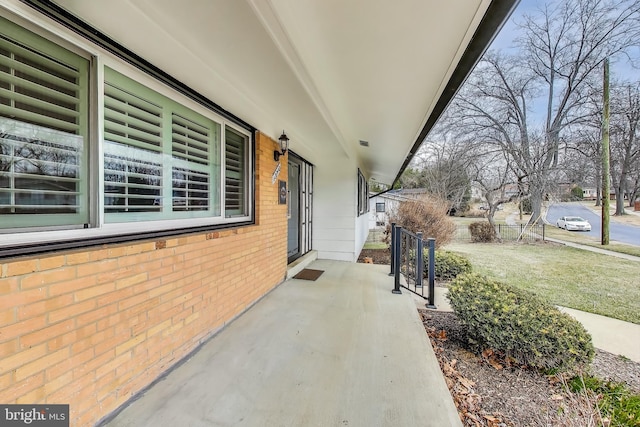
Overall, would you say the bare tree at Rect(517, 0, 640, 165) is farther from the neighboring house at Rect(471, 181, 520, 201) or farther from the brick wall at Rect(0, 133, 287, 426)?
the brick wall at Rect(0, 133, 287, 426)

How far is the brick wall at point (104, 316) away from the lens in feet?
4.23

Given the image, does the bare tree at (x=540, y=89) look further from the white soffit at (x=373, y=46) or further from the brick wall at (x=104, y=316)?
the brick wall at (x=104, y=316)

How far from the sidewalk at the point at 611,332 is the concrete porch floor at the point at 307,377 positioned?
1644 millimetres

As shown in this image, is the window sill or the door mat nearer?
the window sill

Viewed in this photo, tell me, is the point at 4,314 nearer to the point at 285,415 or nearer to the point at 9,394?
the point at 9,394

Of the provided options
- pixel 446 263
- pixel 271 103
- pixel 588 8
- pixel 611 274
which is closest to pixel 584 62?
pixel 588 8

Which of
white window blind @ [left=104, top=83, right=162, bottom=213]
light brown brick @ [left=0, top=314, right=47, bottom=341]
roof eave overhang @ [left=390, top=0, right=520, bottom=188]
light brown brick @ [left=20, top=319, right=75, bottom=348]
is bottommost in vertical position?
light brown brick @ [left=20, top=319, right=75, bottom=348]

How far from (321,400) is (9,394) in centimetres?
166

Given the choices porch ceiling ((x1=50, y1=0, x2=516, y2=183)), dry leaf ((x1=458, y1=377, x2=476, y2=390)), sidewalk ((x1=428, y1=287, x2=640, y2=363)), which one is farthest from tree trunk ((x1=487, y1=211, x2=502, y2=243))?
dry leaf ((x1=458, y1=377, x2=476, y2=390))

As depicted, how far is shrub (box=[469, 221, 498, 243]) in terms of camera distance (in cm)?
1262

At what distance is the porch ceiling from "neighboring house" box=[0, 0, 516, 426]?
0.04ft

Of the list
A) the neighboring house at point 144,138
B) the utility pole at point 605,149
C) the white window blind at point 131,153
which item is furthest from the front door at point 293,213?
the utility pole at point 605,149

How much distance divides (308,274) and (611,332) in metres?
4.63

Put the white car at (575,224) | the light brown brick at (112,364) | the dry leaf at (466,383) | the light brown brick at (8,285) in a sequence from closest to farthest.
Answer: the light brown brick at (8,285), the light brown brick at (112,364), the dry leaf at (466,383), the white car at (575,224)
